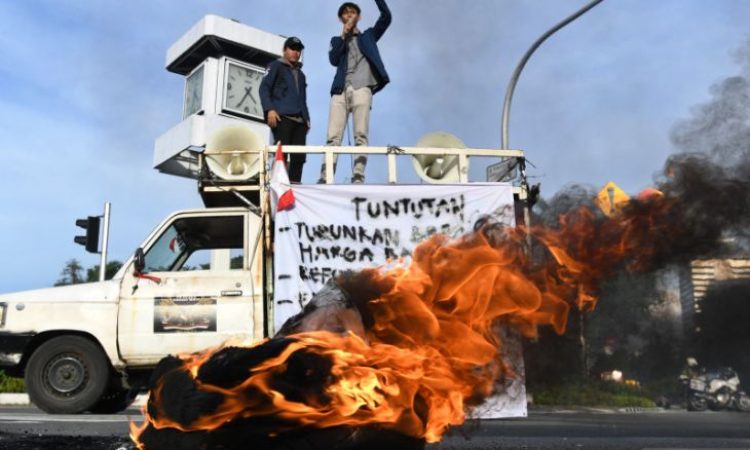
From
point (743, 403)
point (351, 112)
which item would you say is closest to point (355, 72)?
point (351, 112)

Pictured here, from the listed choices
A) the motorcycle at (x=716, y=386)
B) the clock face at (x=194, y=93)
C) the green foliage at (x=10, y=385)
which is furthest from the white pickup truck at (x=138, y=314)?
the clock face at (x=194, y=93)

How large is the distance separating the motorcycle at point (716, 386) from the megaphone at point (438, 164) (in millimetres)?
2402

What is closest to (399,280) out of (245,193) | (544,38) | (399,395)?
(399,395)

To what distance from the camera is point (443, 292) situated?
4.37 metres

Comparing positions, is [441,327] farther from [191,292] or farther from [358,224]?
[191,292]

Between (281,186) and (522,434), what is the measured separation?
3357 millimetres

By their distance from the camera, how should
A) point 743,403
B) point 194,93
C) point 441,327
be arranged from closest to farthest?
point 441,327, point 743,403, point 194,93

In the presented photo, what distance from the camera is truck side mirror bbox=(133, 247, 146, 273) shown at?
6699 mm

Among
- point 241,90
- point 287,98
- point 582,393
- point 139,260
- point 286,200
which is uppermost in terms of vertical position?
point 241,90

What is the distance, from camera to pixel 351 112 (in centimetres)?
695

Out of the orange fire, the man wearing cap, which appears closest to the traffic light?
the man wearing cap

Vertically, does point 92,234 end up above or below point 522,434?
above

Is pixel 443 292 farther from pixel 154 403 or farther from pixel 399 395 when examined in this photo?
pixel 154 403

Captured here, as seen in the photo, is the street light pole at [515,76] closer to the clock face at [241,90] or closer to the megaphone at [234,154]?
the megaphone at [234,154]
